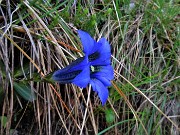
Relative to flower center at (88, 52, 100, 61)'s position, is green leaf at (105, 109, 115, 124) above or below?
below

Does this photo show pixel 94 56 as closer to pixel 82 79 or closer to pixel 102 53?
pixel 102 53

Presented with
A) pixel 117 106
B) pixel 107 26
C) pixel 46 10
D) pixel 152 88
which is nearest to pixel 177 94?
pixel 152 88

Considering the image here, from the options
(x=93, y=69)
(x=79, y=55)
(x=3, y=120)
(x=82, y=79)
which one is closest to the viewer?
(x=82, y=79)

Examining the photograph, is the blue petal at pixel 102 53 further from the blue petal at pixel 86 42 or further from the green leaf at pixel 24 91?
the green leaf at pixel 24 91

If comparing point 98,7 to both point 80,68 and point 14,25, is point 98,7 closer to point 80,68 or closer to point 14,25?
point 14,25

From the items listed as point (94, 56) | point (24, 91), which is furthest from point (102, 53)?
point (24, 91)

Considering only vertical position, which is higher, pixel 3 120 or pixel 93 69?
pixel 93 69

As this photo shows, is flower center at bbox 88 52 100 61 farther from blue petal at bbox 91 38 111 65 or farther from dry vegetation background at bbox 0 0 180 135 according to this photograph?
dry vegetation background at bbox 0 0 180 135

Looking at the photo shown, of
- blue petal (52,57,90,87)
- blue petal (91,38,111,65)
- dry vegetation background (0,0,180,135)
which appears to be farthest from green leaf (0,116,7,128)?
blue petal (91,38,111,65)
